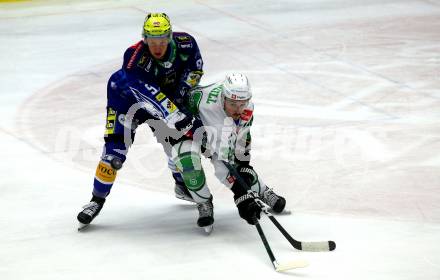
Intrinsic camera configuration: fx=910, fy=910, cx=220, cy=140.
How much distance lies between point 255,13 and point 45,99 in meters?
4.15

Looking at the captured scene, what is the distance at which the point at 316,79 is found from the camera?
31.4 ft

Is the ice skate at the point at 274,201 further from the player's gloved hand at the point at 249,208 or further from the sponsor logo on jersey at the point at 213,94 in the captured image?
the sponsor logo on jersey at the point at 213,94

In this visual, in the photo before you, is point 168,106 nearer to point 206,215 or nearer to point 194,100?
point 194,100

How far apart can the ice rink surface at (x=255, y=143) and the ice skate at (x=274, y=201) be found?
10 centimetres

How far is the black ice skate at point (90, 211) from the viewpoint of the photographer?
597 cm

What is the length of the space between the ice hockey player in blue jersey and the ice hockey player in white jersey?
0.35 feet

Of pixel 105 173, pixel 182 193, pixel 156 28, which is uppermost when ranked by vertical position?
pixel 156 28

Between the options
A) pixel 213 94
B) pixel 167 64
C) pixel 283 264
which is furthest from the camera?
pixel 167 64

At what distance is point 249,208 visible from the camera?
5562 mm

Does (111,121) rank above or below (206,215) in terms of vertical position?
above

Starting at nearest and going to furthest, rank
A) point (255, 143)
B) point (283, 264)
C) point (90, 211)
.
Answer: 1. point (283, 264)
2. point (90, 211)
3. point (255, 143)

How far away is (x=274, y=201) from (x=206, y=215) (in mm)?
532

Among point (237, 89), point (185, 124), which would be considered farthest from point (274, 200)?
point (237, 89)

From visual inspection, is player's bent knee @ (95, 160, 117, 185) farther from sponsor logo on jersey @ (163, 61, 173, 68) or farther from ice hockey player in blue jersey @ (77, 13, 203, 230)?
sponsor logo on jersey @ (163, 61, 173, 68)
